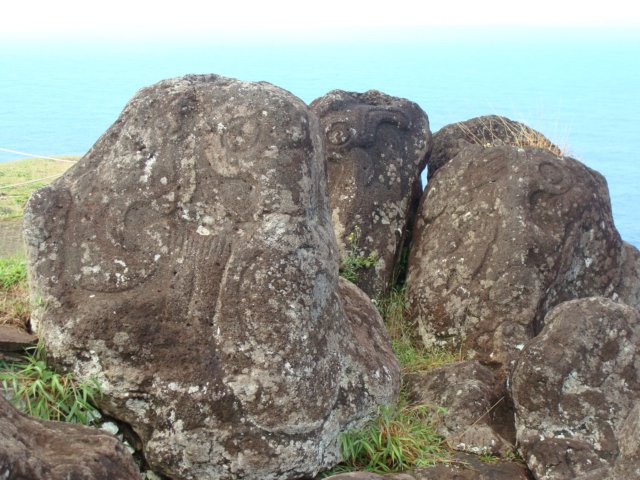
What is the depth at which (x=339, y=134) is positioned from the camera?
7.89 meters

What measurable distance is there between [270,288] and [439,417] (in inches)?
66.0

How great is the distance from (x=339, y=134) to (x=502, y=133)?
1.91m

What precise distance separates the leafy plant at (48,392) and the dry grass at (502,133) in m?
4.84

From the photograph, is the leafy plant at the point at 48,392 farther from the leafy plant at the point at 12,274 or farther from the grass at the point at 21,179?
the grass at the point at 21,179

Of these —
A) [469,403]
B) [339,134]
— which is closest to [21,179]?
[339,134]

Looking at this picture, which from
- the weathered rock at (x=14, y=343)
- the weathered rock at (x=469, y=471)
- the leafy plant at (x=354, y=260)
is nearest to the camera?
the weathered rock at (x=14, y=343)

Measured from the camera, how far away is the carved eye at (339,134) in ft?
25.8

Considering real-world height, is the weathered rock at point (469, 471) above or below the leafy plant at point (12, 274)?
below

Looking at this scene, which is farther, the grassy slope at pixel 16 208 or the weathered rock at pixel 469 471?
the grassy slope at pixel 16 208

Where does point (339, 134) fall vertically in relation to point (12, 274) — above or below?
above

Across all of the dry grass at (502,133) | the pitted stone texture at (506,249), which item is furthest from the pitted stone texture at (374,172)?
the dry grass at (502,133)

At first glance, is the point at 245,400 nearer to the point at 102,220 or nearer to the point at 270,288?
the point at 270,288

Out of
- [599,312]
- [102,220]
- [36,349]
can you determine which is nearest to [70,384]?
[36,349]

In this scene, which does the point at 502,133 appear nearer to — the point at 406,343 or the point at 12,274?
the point at 406,343
